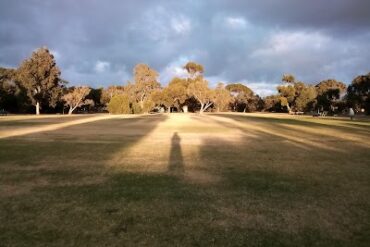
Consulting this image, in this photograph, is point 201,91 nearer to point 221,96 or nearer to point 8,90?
point 221,96

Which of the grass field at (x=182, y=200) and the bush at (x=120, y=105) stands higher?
the bush at (x=120, y=105)

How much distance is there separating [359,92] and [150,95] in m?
58.3

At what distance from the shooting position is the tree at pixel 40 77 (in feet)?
272

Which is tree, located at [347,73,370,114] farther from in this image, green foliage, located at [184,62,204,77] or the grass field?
the grass field

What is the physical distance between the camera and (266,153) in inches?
593

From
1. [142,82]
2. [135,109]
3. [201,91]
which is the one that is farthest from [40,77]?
[201,91]

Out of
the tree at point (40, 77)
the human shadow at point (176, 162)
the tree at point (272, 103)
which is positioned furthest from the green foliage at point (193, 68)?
the human shadow at point (176, 162)

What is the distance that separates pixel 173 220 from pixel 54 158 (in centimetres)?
793

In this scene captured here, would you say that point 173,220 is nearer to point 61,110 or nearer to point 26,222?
point 26,222

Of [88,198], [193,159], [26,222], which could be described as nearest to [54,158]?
[193,159]

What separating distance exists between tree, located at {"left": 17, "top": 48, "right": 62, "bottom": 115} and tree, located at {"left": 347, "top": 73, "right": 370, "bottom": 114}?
7555cm

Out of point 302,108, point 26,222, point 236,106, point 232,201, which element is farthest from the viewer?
point 236,106

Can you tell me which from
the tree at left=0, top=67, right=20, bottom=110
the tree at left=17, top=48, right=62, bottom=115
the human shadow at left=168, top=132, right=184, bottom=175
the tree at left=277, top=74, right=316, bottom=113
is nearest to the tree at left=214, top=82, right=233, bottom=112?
the tree at left=277, top=74, right=316, bottom=113

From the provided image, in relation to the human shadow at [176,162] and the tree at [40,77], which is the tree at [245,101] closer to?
the tree at [40,77]
